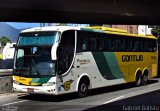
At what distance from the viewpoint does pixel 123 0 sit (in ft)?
52.6

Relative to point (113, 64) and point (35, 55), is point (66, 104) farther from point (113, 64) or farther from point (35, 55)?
point (113, 64)

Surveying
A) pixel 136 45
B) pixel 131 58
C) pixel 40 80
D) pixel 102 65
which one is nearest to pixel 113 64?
pixel 102 65

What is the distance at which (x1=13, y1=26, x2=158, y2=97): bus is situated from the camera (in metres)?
15.9

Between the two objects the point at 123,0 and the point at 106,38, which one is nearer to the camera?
the point at 123,0

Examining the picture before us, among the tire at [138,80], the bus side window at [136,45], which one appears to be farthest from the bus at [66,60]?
the tire at [138,80]

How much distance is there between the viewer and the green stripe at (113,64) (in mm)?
19641

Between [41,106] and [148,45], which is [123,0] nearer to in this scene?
[41,106]

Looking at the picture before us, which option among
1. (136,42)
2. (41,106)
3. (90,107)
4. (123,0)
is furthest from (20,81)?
(136,42)

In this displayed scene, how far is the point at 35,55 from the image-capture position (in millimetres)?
16312

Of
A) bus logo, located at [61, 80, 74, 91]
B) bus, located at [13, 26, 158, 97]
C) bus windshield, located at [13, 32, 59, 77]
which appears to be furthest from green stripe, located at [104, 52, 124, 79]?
bus windshield, located at [13, 32, 59, 77]

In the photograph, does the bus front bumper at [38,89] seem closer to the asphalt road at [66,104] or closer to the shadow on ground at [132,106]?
the asphalt road at [66,104]

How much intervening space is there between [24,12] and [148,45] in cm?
992

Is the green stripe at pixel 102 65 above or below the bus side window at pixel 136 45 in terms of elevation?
below

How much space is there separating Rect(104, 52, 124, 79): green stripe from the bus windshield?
4.15m
